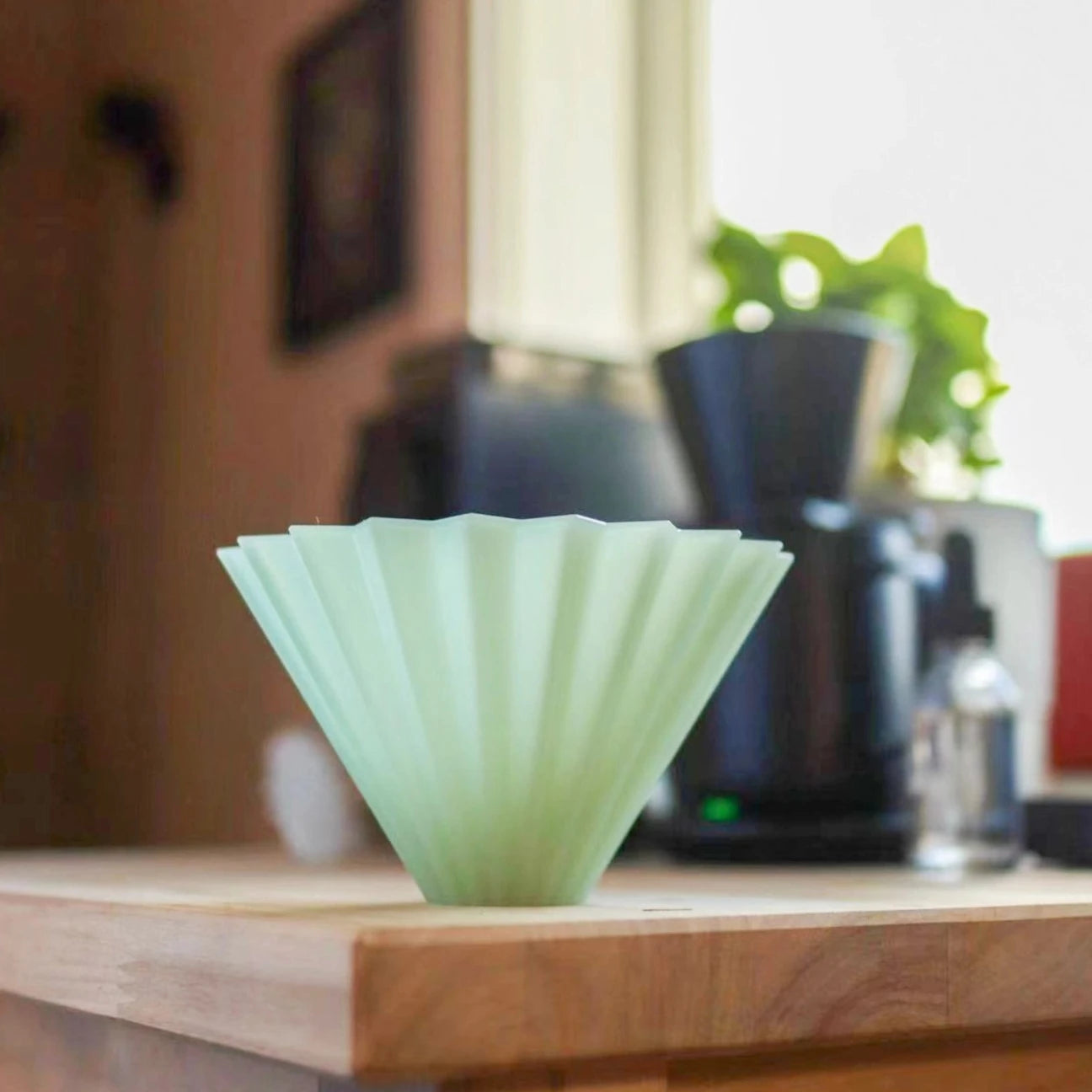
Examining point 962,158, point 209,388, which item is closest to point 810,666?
point 962,158

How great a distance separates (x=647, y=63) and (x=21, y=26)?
5.05 feet

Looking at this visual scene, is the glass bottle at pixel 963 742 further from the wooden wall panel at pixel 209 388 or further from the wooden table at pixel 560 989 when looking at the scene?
the wooden wall panel at pixel 209 388

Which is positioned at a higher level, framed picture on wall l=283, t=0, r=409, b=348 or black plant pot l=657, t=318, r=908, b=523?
framed picture on wall l=283, t=0, r=409, b=348

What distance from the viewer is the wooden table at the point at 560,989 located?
0.41 m

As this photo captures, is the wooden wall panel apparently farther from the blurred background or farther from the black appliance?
the black appliance

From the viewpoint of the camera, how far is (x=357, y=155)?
2.06 m

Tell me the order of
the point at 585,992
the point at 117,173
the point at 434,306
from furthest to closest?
1. the point at 117,173
2. the point at 434,306
3. the point at 585,992

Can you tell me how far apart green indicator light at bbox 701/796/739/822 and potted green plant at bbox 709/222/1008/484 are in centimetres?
37

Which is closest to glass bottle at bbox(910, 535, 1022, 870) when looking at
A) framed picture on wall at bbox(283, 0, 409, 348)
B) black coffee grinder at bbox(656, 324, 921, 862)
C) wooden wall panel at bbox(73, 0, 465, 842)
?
black coffee grinder at bbox(656, 324, 921, 862)

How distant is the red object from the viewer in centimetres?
131

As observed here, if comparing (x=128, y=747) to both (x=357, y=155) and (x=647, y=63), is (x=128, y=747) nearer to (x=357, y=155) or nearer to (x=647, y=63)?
(x=357, y=155)

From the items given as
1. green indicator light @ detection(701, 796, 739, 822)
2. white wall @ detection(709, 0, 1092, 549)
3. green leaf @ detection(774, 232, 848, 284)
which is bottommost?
green indicator light @ detection(701, 796, 739, 822)

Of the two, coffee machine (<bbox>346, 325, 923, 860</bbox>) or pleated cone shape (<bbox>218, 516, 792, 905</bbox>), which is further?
coffee machine (<bbox>346, 325, 923, 860</bbox>)

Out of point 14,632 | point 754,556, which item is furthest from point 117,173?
point 754,556
